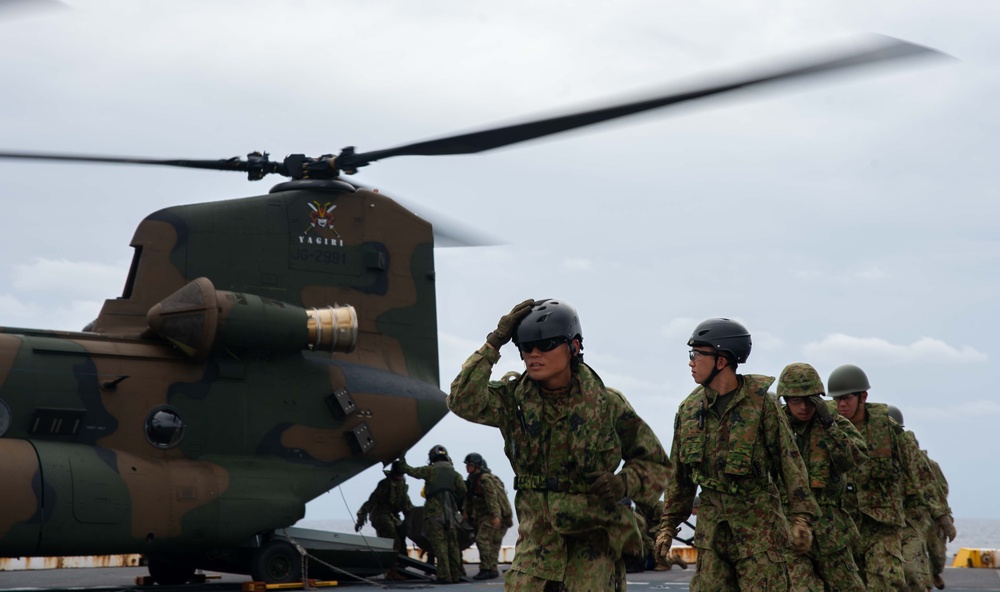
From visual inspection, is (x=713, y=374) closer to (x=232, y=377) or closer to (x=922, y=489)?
(x=922, y=489)

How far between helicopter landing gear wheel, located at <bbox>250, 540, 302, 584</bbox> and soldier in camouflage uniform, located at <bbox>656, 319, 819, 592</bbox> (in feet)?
21.6

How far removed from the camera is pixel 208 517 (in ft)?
37.9

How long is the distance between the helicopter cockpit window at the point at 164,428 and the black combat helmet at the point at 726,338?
665 cm

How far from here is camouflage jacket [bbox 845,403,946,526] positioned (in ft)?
31.2

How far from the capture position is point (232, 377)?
12.1m

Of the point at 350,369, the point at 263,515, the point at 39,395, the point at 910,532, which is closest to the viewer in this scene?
the point at 910,532

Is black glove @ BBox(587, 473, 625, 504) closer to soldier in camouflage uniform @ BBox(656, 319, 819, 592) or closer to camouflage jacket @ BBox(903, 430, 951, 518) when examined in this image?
soldier in camouflage uniform @ BBox(656, 319, 819, 592)

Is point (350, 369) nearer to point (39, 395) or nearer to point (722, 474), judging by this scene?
point (39, 395)

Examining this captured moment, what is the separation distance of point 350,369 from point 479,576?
3863 mm

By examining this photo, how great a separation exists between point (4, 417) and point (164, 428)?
151 cm

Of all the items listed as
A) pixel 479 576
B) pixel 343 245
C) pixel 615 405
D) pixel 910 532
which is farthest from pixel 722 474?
pixel 479 576

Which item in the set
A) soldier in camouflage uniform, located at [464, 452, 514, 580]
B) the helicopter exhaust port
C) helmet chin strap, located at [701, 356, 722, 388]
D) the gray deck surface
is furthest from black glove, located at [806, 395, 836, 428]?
soldier in camouflage uniform, located at [464, 452, 514, 580]

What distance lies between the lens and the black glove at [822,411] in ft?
25.7

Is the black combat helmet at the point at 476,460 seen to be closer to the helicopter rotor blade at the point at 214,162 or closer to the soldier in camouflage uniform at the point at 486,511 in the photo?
the soldier in camouflage uniform at the point at 486,511
